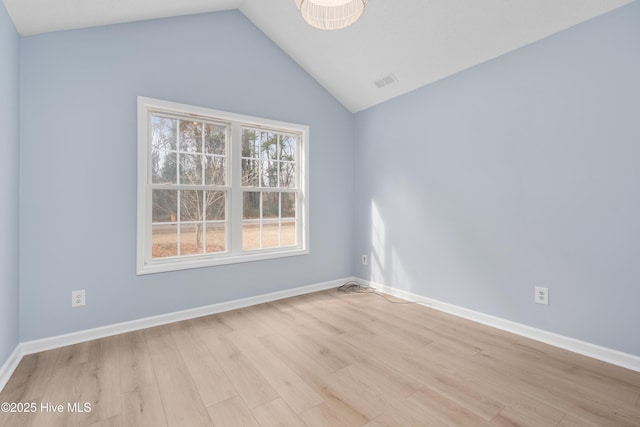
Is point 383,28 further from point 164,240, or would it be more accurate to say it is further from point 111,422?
point 111,422

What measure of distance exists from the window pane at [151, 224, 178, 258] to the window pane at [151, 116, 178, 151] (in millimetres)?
785

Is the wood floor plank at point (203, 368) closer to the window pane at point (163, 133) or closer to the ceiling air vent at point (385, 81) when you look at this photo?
the window pane at point (163, 133)

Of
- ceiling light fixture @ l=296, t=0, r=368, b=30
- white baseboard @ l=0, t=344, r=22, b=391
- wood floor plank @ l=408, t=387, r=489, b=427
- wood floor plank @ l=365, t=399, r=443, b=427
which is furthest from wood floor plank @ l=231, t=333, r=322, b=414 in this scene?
ceiling light fixture @ l=296, t=0, r=368, b=30

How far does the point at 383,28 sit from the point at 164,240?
2.98 metres

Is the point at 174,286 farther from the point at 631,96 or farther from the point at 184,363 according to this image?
the point at 631,96

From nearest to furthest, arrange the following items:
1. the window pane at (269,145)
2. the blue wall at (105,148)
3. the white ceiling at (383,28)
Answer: the white ceiling at (383,28)
the blue wall at (105,148)
the window pane at (269,145)

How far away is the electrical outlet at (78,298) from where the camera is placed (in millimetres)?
2377

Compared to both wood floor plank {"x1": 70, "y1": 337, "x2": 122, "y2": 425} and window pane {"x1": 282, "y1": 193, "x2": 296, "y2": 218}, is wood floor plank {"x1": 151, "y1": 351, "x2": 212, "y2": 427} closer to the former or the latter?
wood floor plank {"x1": 70, "y1": 337, "x2": 122, "y2": 425}


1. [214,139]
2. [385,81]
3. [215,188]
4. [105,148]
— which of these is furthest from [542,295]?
[105,148]

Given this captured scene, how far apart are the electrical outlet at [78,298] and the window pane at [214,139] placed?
66.8 inches

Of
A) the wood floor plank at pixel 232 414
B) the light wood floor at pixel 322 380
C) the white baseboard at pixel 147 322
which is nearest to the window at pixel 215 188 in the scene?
the white baseboard at pixel 147 322

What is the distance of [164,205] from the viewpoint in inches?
114

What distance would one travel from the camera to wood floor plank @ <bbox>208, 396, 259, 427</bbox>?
59.3 inches

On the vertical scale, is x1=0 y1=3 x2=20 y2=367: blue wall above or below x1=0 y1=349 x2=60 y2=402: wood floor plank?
above
